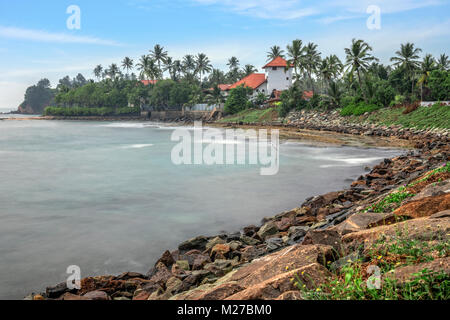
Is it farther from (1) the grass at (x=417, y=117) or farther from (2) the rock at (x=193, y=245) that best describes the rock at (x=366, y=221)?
(1) the grass at (x=417, y=117)

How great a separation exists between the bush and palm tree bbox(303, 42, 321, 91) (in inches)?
574

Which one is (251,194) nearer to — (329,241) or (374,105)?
(329,241)

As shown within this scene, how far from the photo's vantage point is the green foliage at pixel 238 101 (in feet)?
252

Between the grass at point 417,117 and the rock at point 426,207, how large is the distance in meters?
32.8

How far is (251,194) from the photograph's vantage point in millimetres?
16344

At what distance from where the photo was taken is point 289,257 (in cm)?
552

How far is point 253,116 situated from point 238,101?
6986mm

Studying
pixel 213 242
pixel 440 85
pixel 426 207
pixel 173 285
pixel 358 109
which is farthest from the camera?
pixel 358 109

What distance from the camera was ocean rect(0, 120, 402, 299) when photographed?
9.29 meters

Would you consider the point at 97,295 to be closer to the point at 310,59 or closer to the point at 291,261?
the point at 291,261

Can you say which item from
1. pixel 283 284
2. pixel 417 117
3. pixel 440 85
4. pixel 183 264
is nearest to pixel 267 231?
pixel 183 264

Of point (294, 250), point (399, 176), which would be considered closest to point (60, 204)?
point (294, 250)

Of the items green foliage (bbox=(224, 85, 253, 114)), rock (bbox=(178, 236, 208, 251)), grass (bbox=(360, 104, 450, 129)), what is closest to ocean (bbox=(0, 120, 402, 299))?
rock (bbox=(178, 236, 208, 251))

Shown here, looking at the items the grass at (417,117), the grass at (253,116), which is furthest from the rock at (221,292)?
the grass at (253,116)
